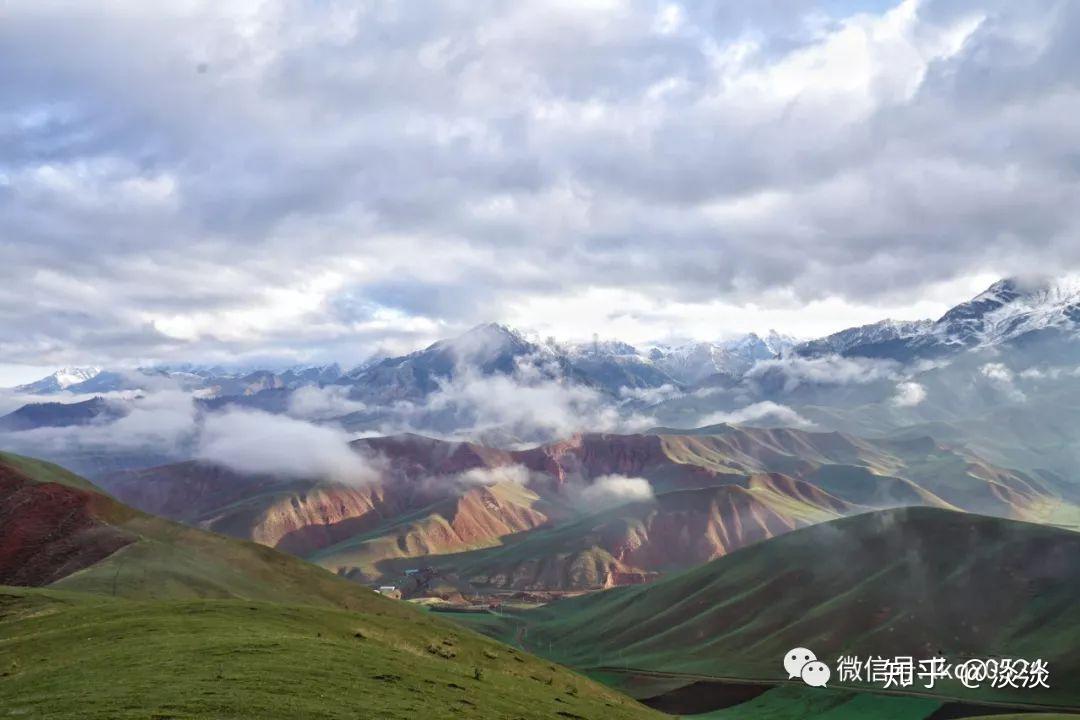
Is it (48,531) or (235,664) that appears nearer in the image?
(235,664)

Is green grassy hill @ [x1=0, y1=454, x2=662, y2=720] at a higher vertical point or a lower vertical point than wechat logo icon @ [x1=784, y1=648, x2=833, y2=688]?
higher

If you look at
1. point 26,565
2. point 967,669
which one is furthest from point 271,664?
point 967,669

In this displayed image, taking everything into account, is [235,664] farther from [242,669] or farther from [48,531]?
[48,531]

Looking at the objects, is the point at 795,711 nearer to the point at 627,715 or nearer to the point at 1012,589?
the point at 1012,589

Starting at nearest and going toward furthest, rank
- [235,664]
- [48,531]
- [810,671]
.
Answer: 1. [235,664]
2. [48,531]
3. [810,671]

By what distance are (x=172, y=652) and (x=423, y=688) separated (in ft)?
51.7

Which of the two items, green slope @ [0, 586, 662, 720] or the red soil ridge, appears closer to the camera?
green slope @ [0, 586, 662, 720]

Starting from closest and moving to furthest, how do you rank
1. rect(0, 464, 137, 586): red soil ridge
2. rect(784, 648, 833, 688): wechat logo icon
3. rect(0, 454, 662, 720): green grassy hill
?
rect(0, 454, 662, 720): green grassy hill < rect(0, 464, 137, 586): red soil ridge < rect(784, 648, 833, 688): wechat logo icon

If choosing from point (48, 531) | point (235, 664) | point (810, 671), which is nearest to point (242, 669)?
point (235, 664)

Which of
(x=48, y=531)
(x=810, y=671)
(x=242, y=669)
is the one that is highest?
(x=48, y=531)

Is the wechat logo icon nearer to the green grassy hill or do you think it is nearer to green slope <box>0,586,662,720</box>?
the green grassy hill

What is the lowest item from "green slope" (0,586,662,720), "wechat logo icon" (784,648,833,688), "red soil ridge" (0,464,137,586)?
"wechat logo icon" (784,648,833,688)

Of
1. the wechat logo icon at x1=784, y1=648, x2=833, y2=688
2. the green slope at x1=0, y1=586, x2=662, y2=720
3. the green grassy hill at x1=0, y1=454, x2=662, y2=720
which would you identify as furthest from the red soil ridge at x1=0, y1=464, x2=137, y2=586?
the wechat logo icon at x1=784, y1=648, x2=833, y2=688

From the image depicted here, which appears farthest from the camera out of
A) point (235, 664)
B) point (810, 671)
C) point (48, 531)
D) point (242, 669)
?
point (810, 671)
